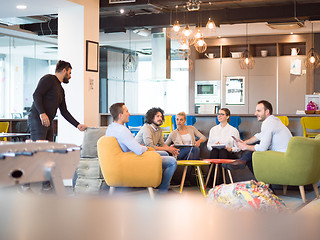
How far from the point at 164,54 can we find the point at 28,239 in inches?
444

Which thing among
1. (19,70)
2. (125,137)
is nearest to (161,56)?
(19,70)

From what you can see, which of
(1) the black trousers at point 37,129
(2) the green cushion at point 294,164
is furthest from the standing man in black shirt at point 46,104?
(2) the green cushion at point 294,164

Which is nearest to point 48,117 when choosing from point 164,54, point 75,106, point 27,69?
point 75,106

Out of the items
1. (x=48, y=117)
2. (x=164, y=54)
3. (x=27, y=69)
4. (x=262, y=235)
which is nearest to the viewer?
(x=262, y=235)

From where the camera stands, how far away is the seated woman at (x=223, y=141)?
7.34 m

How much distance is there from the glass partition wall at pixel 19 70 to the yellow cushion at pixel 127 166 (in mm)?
8073

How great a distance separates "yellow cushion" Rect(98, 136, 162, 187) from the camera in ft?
16.9

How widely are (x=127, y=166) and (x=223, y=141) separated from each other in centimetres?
271

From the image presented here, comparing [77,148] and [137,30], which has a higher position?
[137,30]

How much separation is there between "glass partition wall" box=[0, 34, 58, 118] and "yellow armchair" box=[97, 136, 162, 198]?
26.5 ft

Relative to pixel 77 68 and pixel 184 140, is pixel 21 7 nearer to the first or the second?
pixel 77 68

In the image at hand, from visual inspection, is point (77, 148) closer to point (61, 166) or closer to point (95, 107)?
point (61, 166)

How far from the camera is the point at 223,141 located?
24.7ft

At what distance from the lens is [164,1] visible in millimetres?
8398
